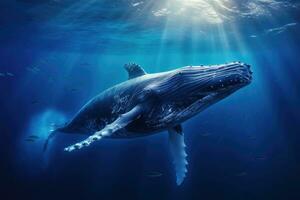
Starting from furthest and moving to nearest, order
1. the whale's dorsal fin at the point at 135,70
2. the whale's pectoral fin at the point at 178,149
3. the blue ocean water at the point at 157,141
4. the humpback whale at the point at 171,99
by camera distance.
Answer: the blue ocean water at the point at 157,141 < the whale's dorsal fin at the point at 135,70 < the whale's pectoral fin at the point at 178,149 < the humpback whale at the point at 171,99

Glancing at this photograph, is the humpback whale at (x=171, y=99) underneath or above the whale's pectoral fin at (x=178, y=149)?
above

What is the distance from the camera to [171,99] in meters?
4.81

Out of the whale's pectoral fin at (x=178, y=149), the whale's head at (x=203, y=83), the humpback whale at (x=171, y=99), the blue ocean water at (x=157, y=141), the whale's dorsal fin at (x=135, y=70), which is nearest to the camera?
the whale's head at (x=203, y=83)

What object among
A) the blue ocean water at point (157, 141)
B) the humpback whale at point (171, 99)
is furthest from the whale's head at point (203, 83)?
the blue ocean water at point (157, 141)

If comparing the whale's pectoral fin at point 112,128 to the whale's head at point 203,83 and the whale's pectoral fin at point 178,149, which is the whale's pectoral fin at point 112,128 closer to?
the whale's head at point 203,83

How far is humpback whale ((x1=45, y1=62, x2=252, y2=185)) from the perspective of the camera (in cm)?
425

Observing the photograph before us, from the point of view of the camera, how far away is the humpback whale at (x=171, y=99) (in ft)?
13.9

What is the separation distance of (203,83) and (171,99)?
2.04 feet

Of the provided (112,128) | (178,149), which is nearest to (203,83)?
(112,128)

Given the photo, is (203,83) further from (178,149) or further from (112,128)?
(178,149)

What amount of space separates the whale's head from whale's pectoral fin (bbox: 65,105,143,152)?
1.75 feet

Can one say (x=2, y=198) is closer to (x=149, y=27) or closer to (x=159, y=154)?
(x=159, y=154)

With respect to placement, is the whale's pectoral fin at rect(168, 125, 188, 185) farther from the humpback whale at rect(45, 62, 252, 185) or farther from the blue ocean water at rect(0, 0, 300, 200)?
the blue ocean water at rect(0, 0, 300, 200)

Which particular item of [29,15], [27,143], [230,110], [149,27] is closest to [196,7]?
[149,27]
